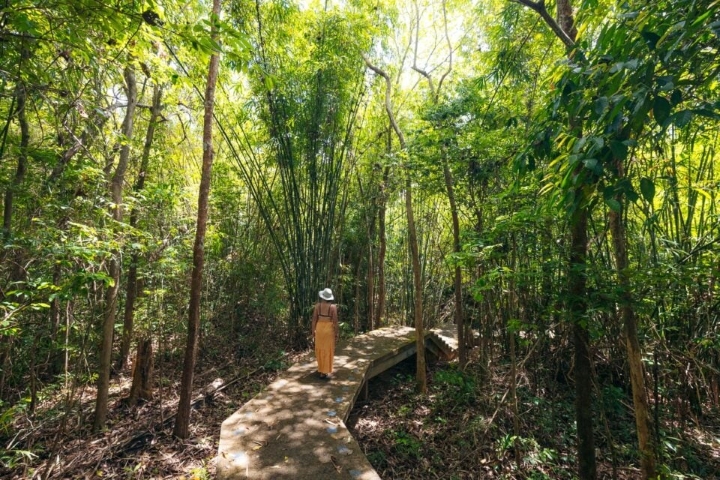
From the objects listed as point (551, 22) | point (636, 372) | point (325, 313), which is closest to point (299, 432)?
point (325, 313)

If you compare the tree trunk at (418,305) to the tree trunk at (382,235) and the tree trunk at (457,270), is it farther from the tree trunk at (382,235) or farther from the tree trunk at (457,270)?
the tree trunk at (382,235)

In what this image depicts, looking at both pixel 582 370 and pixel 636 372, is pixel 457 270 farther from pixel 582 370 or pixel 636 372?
pixel 636 372

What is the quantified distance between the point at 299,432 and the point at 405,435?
1592 mm

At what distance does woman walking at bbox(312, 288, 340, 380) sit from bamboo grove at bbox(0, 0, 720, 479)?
1.34m

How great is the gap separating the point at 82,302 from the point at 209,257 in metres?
2.11

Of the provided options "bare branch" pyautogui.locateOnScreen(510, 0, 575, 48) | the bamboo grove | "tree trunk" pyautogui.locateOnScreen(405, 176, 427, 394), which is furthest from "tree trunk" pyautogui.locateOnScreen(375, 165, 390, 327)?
"bare branch" pyautogui.locateOnScreen(510, 0, 575, 48)

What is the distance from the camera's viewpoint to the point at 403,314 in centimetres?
794

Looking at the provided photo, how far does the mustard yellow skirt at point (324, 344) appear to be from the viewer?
12.3 feet

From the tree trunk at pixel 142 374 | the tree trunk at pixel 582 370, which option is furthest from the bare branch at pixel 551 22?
the tree trunk at pixel 142 374

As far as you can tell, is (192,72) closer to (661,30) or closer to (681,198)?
(661,30)

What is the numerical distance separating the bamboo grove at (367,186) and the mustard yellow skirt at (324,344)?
139 cm

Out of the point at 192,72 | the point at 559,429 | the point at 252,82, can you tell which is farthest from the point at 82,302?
the point at 559,429

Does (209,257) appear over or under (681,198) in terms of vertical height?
under

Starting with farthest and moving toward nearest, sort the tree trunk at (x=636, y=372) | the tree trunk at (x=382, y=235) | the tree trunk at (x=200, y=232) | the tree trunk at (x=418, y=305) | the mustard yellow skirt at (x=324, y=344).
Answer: the tree trunk at (x=382, y=235) → the tree trunk at (x=418, y=305) → the mustard yellow skirt at (x=324, y=344) → the tree trunk at (x=200, y=232) → the tree trunk at (x=636, y=372)
